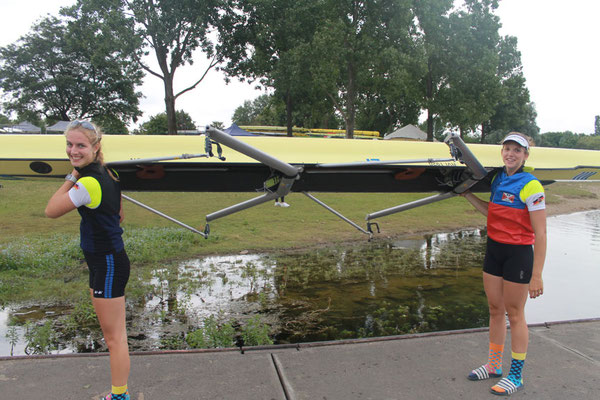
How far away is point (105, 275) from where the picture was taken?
8.63 feet

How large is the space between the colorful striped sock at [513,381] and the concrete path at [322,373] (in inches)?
2.7

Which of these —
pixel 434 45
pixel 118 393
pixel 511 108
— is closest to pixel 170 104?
pixel 434 45

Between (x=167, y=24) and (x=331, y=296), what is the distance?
22.2 meters

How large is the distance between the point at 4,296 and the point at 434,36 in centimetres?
2049

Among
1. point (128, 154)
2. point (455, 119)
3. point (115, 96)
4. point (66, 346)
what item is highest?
point (115, 96)

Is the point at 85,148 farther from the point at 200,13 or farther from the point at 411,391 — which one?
the point at 200,13

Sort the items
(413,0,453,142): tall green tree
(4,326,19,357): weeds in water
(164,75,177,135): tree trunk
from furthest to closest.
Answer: (164,75,177,135): tree trunk < (413,0,453,142): tall green tree < (4,326,19,357): weeds in water

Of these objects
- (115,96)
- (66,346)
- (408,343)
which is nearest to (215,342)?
(66,346)

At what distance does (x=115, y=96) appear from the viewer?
36344 mm

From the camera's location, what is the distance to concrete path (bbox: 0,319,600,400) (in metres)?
3.14

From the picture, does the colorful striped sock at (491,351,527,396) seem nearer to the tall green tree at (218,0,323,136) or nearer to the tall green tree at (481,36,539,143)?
the tall green tree at (218,0,323,136)

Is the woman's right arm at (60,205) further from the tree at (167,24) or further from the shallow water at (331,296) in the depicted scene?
the tree at (167,24)

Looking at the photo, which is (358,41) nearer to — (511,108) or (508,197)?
(508,197)

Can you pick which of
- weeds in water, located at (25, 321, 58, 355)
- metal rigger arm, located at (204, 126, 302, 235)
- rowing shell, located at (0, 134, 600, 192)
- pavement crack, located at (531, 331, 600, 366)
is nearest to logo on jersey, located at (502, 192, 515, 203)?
rowing shell, located at (0, 134, 600, 192)
